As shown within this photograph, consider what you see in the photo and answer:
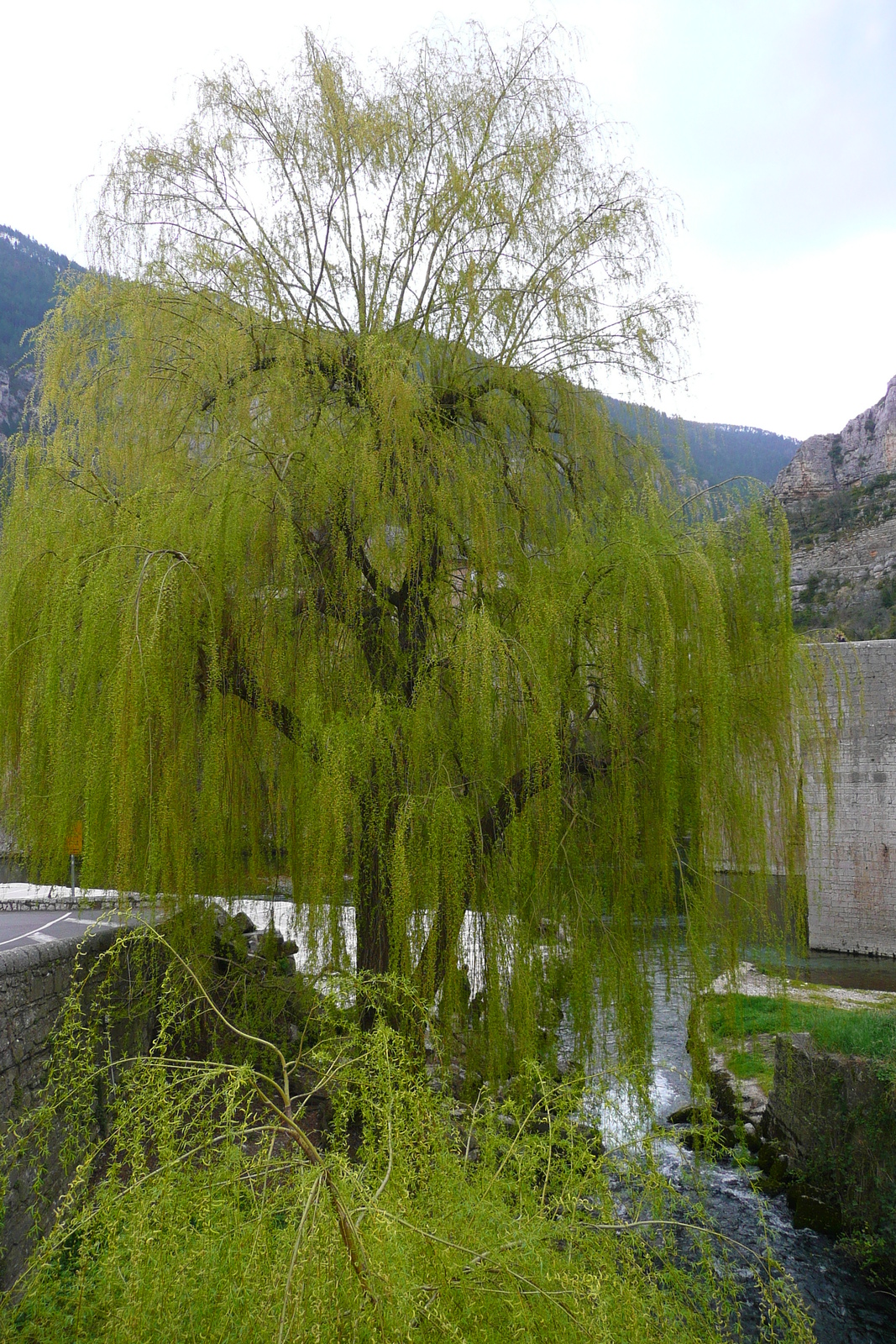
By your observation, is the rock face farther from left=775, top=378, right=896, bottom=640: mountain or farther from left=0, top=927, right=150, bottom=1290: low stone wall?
left=0, top=927, right=150, bottom=1290: low stone wall

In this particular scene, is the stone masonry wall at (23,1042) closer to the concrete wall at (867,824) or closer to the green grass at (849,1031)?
the green grass at (849,1031)

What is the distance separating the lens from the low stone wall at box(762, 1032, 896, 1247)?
4945 millimetres

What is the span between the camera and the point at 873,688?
12.7 m

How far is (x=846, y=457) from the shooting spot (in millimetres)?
34438

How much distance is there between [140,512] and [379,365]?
4.21 ft

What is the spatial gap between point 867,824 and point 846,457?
25611 millimetres

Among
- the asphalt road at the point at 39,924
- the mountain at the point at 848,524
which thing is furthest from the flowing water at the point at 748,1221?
the mountain at the point at 848,524

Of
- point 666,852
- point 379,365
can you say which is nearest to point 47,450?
point 379,365

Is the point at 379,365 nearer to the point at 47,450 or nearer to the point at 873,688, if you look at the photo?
the point at 47,450

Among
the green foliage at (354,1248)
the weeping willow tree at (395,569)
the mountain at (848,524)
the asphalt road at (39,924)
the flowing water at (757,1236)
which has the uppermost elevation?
the mountain at (848,524)

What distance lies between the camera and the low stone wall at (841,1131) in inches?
195

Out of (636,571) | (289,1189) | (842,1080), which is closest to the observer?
(289,1189)

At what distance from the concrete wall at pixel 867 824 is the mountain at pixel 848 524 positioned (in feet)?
26.4

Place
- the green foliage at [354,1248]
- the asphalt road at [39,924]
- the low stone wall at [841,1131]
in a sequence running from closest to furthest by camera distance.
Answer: the green foliage at [354,1248] → the low stone wall at [841,1131] → the asphalt road at [39,924]
